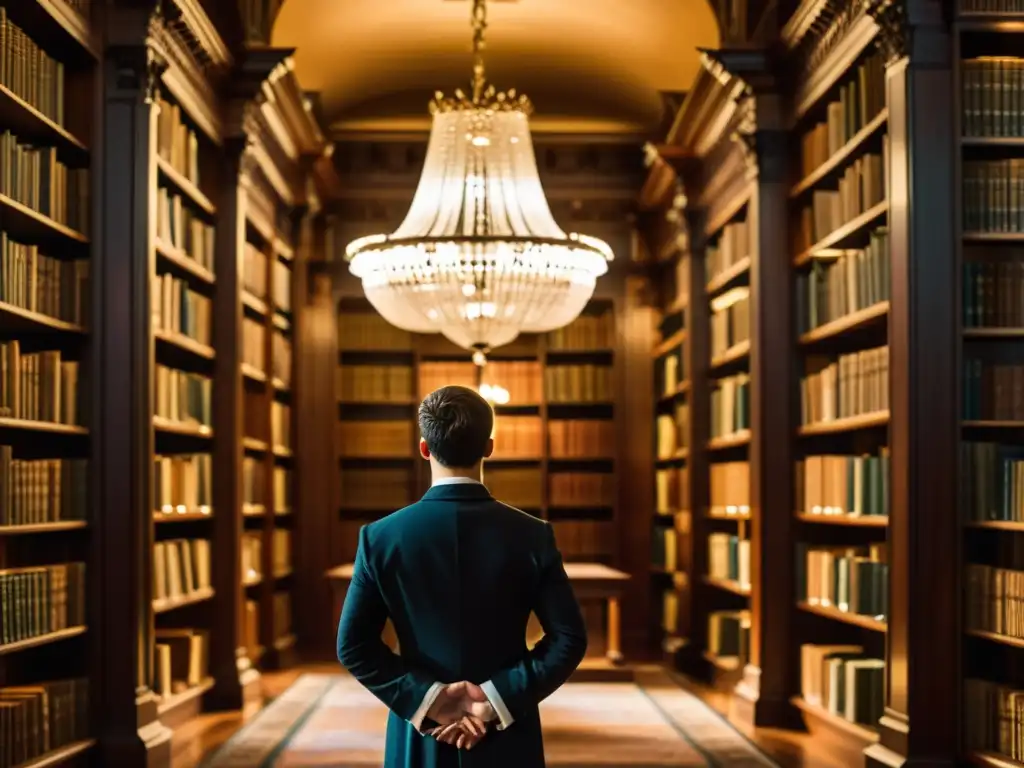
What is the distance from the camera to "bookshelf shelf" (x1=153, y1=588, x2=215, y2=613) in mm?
6938

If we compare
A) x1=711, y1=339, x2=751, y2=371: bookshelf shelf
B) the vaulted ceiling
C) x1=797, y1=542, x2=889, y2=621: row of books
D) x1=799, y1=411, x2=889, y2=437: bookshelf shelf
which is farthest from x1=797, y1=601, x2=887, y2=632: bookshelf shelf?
the vaulted ceiling

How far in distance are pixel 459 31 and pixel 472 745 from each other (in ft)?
25.5

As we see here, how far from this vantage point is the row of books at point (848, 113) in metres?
6.30

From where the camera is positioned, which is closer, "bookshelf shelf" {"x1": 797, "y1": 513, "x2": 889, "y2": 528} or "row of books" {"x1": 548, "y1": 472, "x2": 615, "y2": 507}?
"bookshelf shelf" {"x1": 797, "y1": 513, "x2": 889, "y2": 528}

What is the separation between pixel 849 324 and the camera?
6582 millimetres

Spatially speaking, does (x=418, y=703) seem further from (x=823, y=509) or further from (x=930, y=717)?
(x=823, y=509)

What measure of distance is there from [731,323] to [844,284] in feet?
7.11

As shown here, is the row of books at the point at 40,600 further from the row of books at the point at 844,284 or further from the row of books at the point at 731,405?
the row of books at the point at 731,405

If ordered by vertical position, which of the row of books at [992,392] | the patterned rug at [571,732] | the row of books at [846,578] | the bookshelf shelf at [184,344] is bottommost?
the patterned rug at [571,732]

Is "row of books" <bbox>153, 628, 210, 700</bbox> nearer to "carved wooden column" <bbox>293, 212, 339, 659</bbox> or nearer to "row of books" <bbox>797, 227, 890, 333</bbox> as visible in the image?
"carved wooden column" <bbox>293, 212, 339, 659</bbox>

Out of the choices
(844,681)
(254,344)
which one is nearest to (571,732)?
(844,681)

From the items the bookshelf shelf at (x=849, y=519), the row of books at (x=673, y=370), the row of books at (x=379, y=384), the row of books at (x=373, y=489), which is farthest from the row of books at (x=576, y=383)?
the bookshelf shelf at (x=849, y=519)

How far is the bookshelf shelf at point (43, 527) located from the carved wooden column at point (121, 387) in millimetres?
125

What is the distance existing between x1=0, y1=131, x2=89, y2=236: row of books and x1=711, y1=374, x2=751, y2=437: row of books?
148 inches
